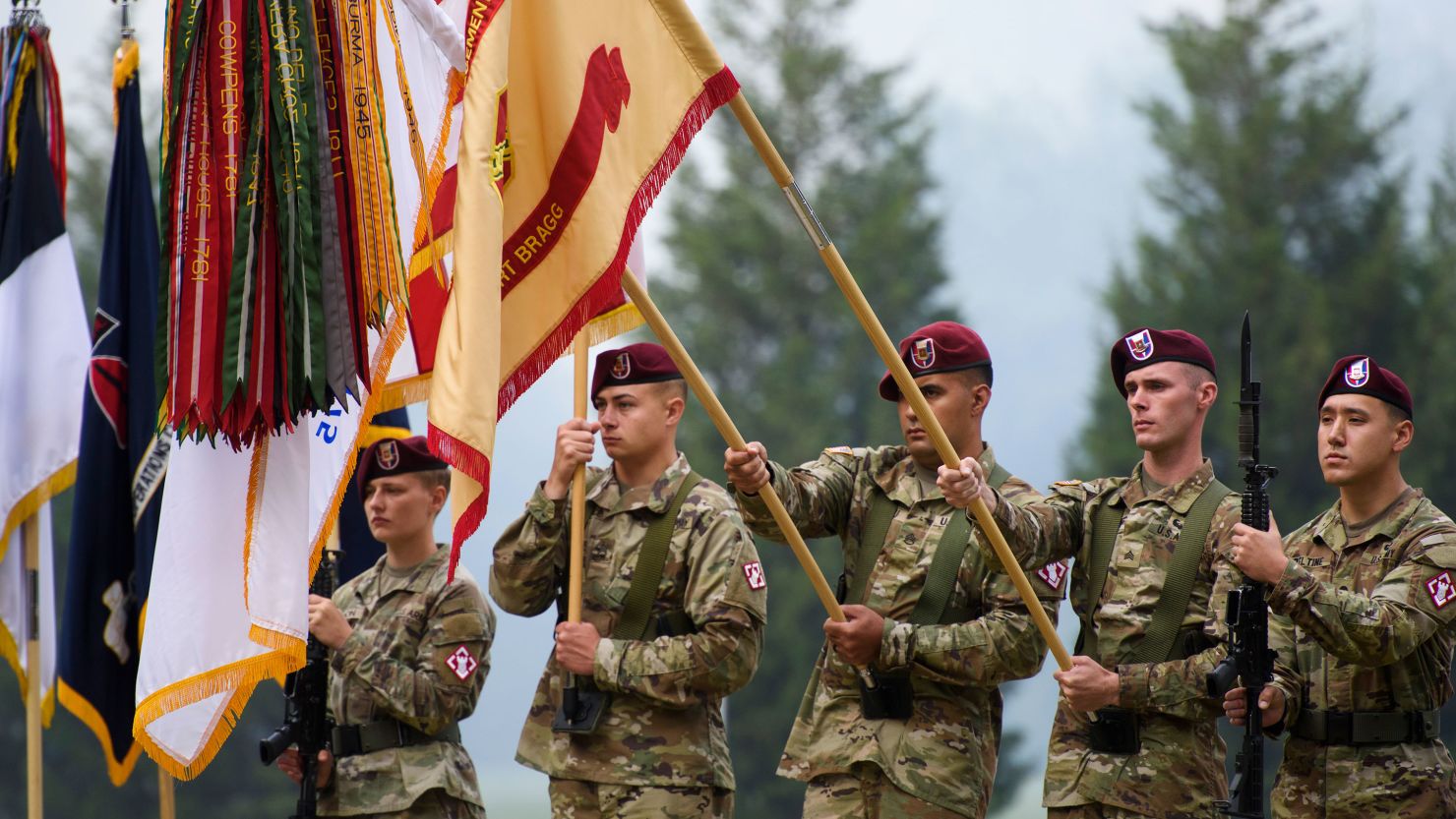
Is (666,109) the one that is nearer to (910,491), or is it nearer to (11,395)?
(910,491)

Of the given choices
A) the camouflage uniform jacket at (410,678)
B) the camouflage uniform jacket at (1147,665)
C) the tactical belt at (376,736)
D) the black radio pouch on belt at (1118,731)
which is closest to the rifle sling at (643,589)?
the camouflage uniform jacket at (410,678)

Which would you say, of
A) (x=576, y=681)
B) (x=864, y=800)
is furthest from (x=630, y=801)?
(x=864, y=800)

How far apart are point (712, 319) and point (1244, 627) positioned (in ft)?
52.3

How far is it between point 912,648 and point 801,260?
15.5 m

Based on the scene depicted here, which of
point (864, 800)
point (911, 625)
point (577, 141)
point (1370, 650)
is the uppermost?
point (577, 141)

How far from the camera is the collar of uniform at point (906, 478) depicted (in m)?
5.57

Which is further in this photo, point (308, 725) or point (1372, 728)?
point (308, 725)

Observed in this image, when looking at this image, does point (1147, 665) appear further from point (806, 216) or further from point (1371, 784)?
point (806, 216)

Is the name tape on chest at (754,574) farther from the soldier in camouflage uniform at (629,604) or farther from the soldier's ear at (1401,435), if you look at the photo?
the soldier's ear at (1401,435)

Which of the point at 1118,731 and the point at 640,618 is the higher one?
the point at 640,618

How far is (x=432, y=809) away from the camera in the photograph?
5859 millimetres

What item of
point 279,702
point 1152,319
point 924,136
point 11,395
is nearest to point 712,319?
point 924,136

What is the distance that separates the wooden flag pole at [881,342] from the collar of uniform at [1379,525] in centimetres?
89

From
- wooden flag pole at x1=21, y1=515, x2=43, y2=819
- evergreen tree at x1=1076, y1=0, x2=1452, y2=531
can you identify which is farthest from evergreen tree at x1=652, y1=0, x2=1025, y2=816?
wooden flag pole at x1=21, y1=515, x2=43, y2=819
